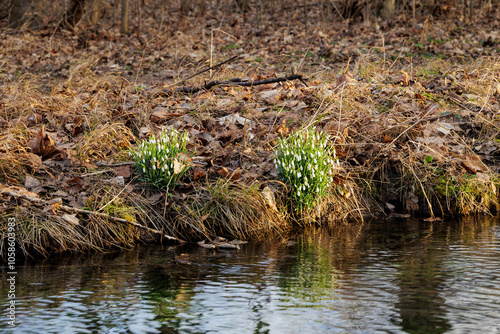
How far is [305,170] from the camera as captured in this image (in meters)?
6.73

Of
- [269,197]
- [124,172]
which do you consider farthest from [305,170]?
[124,172]

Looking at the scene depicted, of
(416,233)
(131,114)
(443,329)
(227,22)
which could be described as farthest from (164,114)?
(227,22)

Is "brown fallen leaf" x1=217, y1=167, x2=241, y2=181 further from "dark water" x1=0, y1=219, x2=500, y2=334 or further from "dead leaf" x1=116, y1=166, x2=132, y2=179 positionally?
"dead leaf" x1=116, y1=166, x2=132, y2=179

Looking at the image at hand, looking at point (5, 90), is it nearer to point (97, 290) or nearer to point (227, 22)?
point (97, 290)

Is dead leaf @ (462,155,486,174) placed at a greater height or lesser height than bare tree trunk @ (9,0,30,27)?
lesser

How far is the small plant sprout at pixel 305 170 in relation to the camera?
6.69 m

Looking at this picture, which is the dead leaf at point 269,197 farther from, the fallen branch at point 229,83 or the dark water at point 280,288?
the fallen branch at point 229,83

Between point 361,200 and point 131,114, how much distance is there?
3420 mm

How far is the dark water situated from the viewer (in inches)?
167

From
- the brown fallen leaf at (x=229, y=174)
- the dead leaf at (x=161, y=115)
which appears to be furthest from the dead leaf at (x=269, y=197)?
the dead leaf at (x=161, y=115)

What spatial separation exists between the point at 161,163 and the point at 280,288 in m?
2.34

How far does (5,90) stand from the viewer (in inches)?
389

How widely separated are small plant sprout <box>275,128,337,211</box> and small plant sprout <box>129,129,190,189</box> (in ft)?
3.61

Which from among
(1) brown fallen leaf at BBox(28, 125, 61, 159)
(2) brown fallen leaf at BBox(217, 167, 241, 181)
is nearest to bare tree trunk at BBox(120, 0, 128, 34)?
(1) brown fallen leaf at BBox(28, 125, 61, 159)
